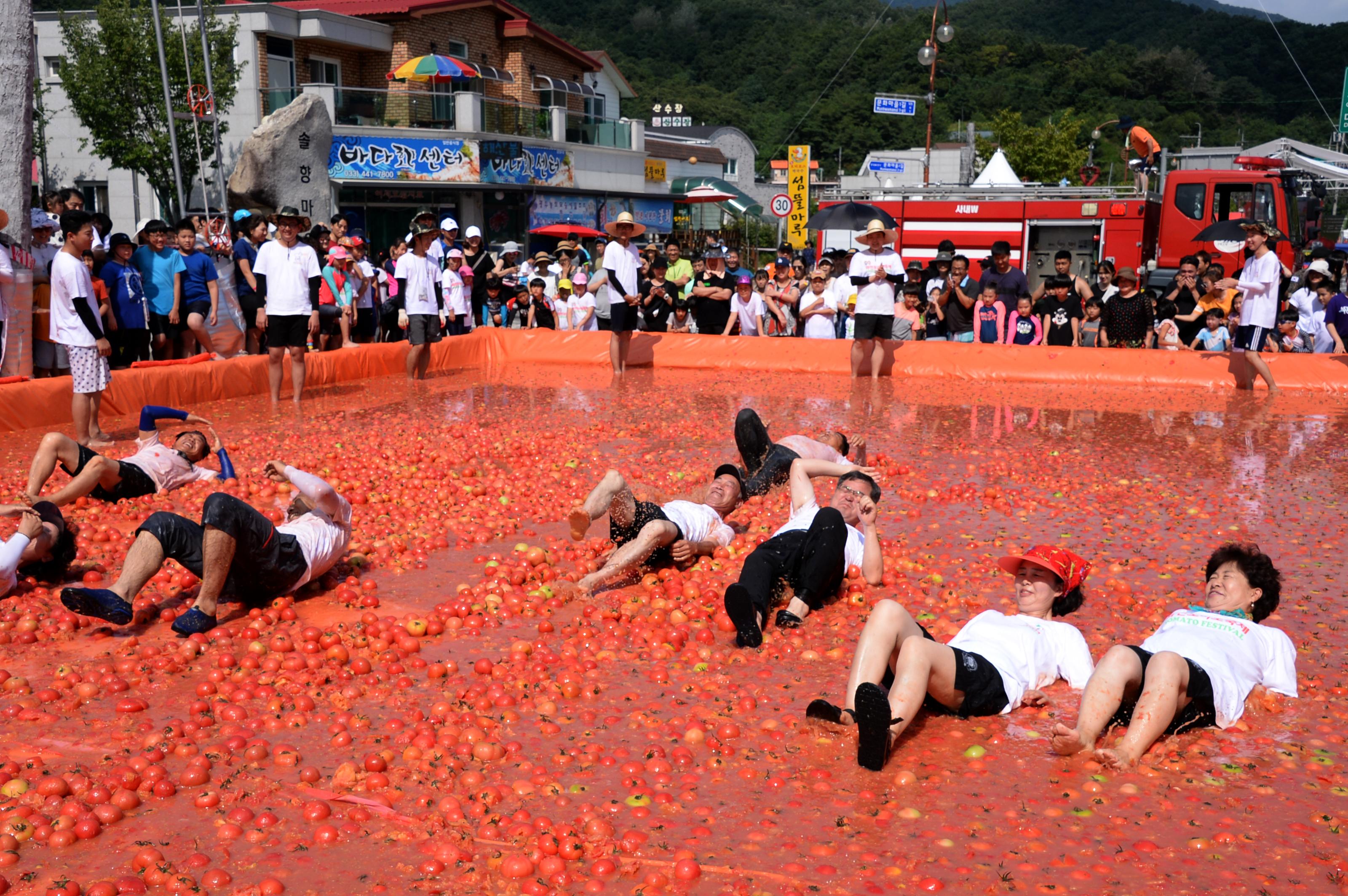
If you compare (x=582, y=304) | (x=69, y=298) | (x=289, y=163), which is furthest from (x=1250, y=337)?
(x=289, y=163)

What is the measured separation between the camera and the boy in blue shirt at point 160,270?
1240cm

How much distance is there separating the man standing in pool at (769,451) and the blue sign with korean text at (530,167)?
27.5 meters

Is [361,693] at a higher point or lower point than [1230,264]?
lower

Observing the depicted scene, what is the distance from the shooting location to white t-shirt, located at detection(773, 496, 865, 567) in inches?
241

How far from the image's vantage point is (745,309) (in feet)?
55.0

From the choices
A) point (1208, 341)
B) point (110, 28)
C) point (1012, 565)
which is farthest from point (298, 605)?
point (110, 28)

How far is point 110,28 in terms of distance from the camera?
29.0m

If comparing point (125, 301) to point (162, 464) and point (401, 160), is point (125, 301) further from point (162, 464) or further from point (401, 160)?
point (401, 160)

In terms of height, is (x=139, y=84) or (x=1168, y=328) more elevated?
(x=139, y=84)

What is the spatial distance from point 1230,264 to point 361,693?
66.9 feet

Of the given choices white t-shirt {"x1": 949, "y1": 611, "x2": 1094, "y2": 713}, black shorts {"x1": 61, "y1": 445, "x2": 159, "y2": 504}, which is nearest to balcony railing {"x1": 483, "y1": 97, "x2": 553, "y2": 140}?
black shorts {"x1": 61, "y1": 445, "x2": 159, "y2": 504}

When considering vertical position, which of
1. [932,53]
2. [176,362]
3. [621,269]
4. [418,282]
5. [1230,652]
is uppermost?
[932,53]

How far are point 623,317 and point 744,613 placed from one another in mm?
9907

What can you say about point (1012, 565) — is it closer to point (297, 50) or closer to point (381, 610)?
point (381, 610)
